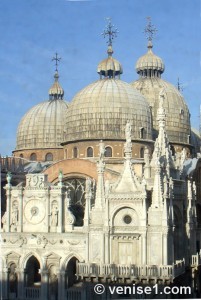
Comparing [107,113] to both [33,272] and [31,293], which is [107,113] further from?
[31,293]

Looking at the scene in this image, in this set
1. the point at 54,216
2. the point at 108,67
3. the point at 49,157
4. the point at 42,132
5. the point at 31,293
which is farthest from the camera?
the point at 42,132

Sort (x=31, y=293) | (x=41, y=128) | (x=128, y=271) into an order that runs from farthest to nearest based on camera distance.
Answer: (x=41, y=128) < (x=31, y=293) < (x=128, y=271)

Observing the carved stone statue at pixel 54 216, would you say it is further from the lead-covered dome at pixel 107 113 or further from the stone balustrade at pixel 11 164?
the lead-covered dome at pixel 107 113

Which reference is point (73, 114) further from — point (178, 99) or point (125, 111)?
point (178, 99)

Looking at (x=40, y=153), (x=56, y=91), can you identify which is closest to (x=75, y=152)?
(x=40, y=153)

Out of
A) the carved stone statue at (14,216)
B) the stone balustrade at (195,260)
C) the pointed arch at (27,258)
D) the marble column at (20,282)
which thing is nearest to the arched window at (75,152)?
the carved stone statue at (14,216)

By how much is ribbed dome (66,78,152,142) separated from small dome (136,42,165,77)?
8440 millimetres

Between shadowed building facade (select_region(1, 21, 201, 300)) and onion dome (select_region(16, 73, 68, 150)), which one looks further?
onion dome (select_region(16, 73, 68, 150))

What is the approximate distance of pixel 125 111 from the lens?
108ft

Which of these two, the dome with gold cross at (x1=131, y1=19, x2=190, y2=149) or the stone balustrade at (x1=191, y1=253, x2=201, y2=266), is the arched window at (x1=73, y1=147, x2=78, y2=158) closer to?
the dome with gold cross at (x1=131, y1=19, x2=190, y2=149)

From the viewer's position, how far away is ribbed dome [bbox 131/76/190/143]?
38156mm

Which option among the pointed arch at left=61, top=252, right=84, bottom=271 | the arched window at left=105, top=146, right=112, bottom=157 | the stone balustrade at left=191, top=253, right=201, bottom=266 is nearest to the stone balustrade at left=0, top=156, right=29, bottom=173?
the arched window at left=105, top=146, right=112, bottom=157

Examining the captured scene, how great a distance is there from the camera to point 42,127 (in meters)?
41.1

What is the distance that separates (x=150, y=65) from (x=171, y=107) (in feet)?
15.2
